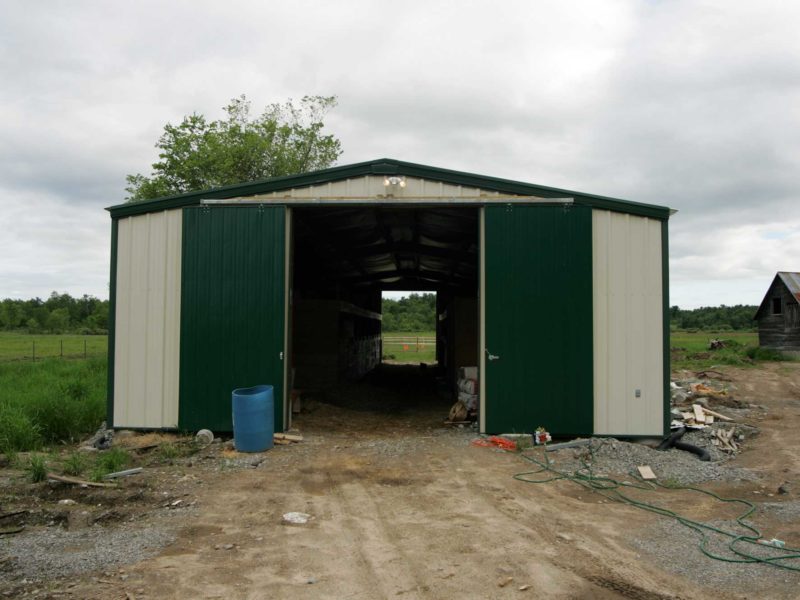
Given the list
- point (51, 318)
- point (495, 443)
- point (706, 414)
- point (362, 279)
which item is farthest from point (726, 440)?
point (51, 318)

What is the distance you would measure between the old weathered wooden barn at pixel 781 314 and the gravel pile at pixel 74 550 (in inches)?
1123

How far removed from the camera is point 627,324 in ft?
30.2

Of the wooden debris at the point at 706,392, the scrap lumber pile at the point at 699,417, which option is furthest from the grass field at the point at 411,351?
the scrap lumber pile at the point at 699,417

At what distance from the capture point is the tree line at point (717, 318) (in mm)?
58219

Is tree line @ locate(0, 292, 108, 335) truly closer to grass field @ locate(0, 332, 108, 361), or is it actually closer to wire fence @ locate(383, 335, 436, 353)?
grass field @ locate(0, 332, 108, 361)

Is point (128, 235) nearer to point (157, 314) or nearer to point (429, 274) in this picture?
point (157, 314)

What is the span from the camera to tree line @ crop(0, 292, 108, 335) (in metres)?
57.2

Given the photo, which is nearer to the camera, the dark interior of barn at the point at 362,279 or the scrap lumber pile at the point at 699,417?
the scrap lumber pile at the point at 699,417

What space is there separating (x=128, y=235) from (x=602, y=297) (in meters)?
7.78

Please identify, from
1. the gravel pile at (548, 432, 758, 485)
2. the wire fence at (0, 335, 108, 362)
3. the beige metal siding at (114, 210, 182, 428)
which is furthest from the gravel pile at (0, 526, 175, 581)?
the wire fence at (0, 335, 108, 362)

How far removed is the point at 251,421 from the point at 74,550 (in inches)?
149

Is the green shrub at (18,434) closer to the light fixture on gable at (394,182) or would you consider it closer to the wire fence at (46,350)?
the light fixture on gable at (394,182)

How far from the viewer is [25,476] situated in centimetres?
694

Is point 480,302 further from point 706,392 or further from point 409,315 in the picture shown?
point 409,315
